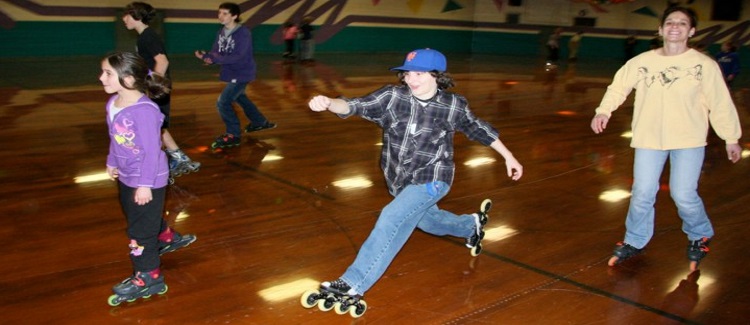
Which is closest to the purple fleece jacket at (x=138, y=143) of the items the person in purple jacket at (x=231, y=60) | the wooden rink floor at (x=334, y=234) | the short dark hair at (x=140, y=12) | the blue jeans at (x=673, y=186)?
the wooden rink floor at (x=334, y=234)

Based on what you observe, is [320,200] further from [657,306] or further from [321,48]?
[321,48]

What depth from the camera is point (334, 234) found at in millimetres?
3879

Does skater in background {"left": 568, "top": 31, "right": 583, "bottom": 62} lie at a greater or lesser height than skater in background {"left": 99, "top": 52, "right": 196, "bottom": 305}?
lesser

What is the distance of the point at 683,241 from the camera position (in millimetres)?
3961

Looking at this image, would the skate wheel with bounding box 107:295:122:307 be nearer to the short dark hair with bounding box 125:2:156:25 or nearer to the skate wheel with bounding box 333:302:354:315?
the skate wheel with bounding box 333:302:354:315

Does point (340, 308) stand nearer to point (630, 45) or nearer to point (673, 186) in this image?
point (673, 186)

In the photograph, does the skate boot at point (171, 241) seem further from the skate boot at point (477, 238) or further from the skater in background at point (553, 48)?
the skater in background at point (553, 48)

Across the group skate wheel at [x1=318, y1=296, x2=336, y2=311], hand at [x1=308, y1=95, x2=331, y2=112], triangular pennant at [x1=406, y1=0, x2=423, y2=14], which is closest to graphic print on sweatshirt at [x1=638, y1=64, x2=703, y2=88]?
hand at [x1=308, y1=95, x2=331, y2=112]

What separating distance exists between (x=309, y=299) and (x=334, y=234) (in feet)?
3.56

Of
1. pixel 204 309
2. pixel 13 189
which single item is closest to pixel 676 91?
pixel 204 309

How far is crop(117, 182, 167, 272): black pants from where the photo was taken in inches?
110

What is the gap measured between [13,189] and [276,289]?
2.55m

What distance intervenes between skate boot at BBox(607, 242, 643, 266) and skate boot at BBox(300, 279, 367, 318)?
1522mm

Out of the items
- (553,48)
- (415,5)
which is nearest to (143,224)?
(553,48)
